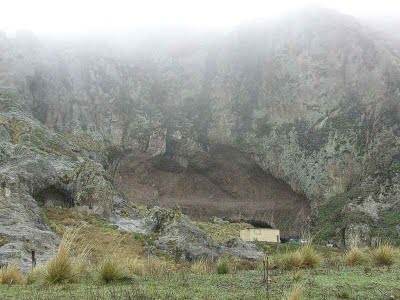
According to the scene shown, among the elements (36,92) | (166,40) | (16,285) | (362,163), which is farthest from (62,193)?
(166,40)

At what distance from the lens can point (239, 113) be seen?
68.5 meters

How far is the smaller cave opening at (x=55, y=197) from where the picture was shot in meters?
34.2

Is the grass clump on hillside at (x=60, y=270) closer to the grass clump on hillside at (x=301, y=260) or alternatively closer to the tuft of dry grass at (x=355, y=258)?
the grass clump on hillside at (x=301, y=260)

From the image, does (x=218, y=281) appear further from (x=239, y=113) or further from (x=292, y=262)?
(x=239, y=113)

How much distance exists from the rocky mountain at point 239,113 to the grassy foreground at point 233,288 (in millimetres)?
44018

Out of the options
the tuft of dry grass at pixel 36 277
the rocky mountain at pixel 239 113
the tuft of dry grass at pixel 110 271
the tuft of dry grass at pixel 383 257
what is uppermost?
the tuft of dry grass at pixel 110 271

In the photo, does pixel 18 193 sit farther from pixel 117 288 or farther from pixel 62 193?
Answer: pixel 117 288

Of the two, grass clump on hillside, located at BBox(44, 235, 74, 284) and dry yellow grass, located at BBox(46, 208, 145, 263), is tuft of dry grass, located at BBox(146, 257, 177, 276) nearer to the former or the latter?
grass clump on hillside, located at BBox(44, 235, 74, 284)

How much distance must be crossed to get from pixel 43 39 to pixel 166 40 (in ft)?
58.0

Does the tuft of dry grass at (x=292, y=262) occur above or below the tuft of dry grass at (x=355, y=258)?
above

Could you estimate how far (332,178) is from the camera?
60.1 meters

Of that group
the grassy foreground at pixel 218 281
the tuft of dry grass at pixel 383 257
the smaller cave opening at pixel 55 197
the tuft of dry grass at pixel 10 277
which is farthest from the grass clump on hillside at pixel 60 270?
the smaller cave opening at pixel 55 197

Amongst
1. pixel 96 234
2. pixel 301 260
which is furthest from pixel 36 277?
pixel 96 234

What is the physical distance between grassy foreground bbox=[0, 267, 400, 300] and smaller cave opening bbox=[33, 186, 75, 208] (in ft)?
81.4
